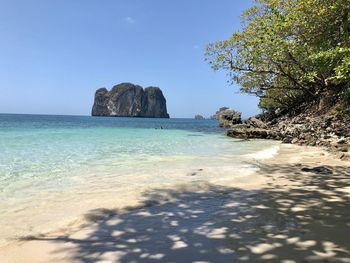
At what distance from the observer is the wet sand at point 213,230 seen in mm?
4512

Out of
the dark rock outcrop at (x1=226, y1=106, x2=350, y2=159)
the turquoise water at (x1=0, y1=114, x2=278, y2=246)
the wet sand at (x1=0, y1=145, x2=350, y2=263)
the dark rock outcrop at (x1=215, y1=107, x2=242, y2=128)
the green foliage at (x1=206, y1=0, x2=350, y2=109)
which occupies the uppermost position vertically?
the green foliage at (x1=206, y1=0, x2=350, y2=109)

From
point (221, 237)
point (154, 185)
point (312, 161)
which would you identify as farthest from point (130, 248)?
point (312, 161)

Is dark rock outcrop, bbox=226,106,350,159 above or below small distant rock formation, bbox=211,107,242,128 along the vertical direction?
below

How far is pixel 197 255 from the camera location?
4488 mm

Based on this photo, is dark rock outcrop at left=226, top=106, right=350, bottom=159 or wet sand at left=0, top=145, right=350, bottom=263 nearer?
wet sand at left=0, top=145, right=350, bottom=263

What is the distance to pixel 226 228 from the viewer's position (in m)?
5.55

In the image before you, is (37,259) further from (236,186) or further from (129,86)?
(129,86)

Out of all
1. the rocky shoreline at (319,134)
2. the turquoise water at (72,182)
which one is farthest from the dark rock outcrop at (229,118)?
the turquoise water at (72,182)

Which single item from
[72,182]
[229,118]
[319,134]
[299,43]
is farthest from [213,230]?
[229,118]

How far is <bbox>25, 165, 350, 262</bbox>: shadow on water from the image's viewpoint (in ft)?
14.8

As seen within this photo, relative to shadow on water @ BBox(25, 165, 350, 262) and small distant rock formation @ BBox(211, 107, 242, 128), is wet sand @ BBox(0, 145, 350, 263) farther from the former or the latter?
small distant rock formation @ BBox(211, 107, 242, 128)

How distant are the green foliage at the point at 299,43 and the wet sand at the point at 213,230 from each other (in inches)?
217

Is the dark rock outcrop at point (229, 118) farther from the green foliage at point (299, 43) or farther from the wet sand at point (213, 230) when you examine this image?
the wet sand at point (213, 230)


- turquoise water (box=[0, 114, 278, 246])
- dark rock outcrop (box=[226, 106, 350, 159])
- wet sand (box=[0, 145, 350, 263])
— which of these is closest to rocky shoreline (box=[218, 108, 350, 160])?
dark rock outcrop (box=[226, 106, 350, 159])
